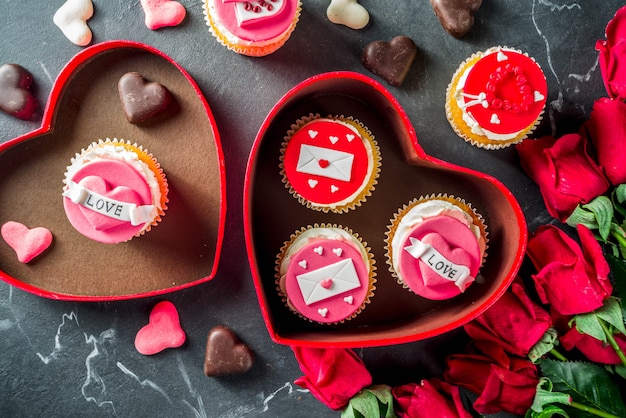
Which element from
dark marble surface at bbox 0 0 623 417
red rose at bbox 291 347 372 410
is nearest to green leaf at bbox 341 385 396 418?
red rose at bbox 291 347 372 410

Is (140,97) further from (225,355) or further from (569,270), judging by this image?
(569,270)

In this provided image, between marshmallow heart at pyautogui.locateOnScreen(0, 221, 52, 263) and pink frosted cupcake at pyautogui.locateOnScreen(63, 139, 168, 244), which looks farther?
marshmallow heart at pyautogui.locateOnScreen(0, 221, 52, 263)

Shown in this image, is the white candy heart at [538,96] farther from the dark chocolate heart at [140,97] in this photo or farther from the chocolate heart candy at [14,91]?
the chocolate heart candy at [14,91]

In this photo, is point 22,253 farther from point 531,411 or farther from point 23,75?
point 531,411

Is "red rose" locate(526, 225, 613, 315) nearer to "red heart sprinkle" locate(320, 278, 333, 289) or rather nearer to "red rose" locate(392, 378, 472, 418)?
"red rose" locate(392, 378, 472, 418)

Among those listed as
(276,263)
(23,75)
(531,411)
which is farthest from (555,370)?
(23,75)
